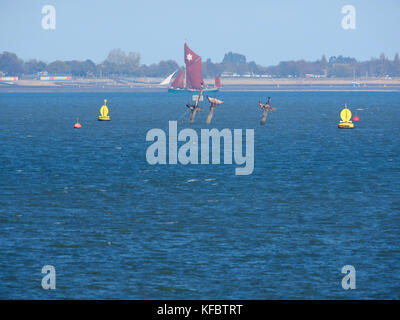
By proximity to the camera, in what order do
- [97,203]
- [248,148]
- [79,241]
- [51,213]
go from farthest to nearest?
[248,148]
[97,203]
[51,213]
[79,241]

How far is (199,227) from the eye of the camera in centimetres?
4900

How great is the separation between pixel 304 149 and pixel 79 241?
200 ft

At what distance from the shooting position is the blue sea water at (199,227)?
37.8 meters

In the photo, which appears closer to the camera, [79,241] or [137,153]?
[79,241]

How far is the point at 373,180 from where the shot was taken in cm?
7056

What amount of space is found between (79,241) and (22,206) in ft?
40.8

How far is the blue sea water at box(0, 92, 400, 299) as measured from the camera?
37750 mm

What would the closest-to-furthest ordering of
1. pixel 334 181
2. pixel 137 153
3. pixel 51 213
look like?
pixel 51 213, pixel 334 181, pixel 137 153

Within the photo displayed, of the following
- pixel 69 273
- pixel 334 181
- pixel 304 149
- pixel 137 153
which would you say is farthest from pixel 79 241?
pixel 304 149

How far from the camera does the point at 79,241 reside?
45406 mm

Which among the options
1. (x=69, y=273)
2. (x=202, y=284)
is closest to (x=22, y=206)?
(x=69, y=273)
